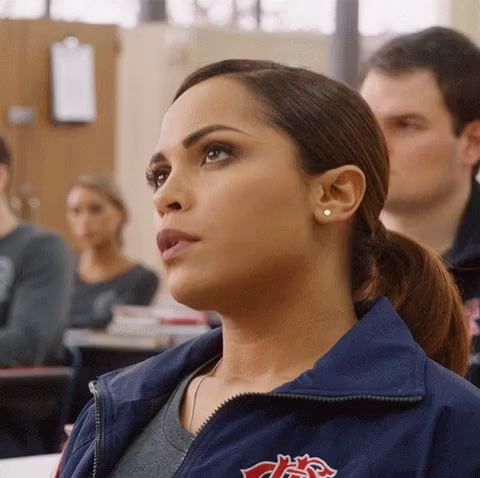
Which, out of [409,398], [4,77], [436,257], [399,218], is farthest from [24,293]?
[4,77]

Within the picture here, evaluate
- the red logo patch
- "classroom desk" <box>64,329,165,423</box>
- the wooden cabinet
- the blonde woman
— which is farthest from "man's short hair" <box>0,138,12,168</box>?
the red logo patch

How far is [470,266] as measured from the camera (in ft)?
6.45

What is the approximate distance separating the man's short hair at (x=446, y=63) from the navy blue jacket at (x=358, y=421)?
2.93ft

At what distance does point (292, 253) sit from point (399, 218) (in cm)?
81

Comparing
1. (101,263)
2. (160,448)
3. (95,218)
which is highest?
(160,448)

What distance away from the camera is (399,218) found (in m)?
2.03

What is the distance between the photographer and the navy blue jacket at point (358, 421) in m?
1.12

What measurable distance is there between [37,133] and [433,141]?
4.20 m

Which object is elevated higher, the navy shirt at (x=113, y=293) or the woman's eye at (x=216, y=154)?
the woman's eye at (x=216, y=154)

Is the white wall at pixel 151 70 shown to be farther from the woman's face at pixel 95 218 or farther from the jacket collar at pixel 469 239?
the jacket collar at pixel 469 239

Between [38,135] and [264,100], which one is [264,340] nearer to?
[264,100]

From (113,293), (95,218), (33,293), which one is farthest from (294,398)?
(95,218)

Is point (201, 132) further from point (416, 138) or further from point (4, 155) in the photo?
point (4, 155)

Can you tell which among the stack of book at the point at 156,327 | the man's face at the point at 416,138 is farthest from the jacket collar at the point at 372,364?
the stack of book at the point at 156,327
